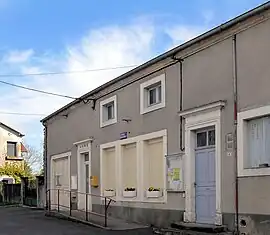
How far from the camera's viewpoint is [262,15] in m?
12.2

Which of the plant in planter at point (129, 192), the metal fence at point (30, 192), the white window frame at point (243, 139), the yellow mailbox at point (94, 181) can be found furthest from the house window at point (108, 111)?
the metal fence at point (30, 192)

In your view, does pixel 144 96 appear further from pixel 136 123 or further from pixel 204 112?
pixel 204 112

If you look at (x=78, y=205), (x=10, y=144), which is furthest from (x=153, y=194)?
(x=10, y=144)

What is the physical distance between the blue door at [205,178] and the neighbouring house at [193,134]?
3 centimetres

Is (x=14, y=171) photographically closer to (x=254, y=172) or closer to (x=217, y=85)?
(x=217, y=85)

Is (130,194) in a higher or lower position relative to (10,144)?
lower

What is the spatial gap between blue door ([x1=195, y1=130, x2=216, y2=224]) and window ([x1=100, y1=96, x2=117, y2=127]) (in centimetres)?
541

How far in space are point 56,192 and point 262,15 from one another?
1575cm

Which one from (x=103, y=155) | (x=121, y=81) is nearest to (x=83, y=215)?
(x=103, y=155)

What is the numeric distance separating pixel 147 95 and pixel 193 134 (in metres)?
3.02

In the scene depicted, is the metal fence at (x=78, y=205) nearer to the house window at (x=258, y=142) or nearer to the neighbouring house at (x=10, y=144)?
the house window at (x=258, y=142)

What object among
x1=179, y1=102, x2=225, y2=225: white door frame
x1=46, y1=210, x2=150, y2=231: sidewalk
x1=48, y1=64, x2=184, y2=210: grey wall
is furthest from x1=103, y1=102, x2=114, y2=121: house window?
x1=179, y1=102, x2=225, y2=225: white door frame

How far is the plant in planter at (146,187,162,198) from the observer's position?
16250mm

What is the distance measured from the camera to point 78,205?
22359 millimetres
